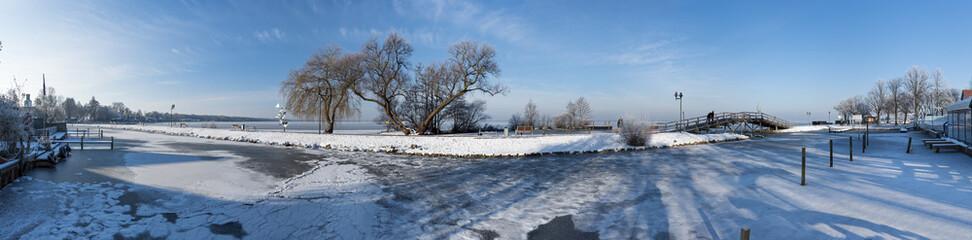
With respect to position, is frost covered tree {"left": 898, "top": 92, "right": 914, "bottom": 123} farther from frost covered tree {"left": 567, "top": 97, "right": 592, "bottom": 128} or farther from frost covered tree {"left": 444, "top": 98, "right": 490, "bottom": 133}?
frost covered tree {"left": 444, "top": 98, "right": 490, "bottom": 133}

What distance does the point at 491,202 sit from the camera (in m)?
7.42

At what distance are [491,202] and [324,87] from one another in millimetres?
30445

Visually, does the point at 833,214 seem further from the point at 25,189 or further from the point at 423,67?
the point at 423,67

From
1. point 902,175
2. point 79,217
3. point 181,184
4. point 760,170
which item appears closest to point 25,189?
point 181,184

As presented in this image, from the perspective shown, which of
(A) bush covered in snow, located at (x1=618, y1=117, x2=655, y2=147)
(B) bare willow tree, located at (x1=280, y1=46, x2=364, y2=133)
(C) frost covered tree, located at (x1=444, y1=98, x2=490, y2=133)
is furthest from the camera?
(C) frost covered tree, located at (x1=444, y1=98, x2=490, y2=133)

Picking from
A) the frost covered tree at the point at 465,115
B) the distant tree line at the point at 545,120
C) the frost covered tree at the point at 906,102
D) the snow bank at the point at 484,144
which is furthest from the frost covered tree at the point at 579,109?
the frost covered tree at the point at 906,102

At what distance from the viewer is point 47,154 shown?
1223 cm

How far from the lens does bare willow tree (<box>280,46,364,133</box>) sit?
103 ft

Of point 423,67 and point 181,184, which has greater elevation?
point 423,67

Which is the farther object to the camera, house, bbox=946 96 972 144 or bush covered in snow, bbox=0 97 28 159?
house, bbox=946 96 972 144

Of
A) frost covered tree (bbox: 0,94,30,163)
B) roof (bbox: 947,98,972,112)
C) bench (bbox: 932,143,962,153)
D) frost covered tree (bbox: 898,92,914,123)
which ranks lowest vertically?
bench (bbox: 932,143,962,153)

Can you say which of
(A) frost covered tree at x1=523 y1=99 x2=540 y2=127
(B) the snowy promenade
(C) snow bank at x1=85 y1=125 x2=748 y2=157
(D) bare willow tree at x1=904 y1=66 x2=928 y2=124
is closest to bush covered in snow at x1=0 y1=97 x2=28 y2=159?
(B) the snowy promenade

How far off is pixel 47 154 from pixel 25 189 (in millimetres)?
5176

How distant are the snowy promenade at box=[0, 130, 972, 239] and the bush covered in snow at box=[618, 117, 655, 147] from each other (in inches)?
310
